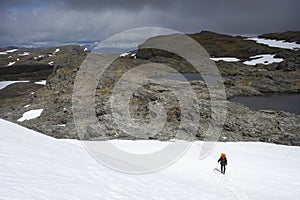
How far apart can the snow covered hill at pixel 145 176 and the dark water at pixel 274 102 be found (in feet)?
96.9

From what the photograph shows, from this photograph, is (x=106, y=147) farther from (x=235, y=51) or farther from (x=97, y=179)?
(x=235, y=51)

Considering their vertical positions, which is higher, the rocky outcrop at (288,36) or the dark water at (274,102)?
the rocky outcrop at (288,36)

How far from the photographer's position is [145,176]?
16.7 m

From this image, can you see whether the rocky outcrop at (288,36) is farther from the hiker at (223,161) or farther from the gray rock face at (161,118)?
the hiker at (223,161)

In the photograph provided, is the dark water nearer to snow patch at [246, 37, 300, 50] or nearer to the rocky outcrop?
snow patch at [246, 37, 300, 50]

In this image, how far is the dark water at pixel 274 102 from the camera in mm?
57075

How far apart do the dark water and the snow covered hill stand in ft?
96.9

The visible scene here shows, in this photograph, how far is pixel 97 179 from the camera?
13.3 metres

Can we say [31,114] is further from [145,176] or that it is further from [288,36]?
[288,36]

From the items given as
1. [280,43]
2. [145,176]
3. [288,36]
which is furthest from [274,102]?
[288,36]

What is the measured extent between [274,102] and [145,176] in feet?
177

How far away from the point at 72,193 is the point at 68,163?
198 inches

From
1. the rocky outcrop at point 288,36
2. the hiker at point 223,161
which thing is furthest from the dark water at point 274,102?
the rocky outcrop at point 288,36

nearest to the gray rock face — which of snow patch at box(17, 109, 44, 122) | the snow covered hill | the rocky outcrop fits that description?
snow patch at box(17, 109, 44, 122)
